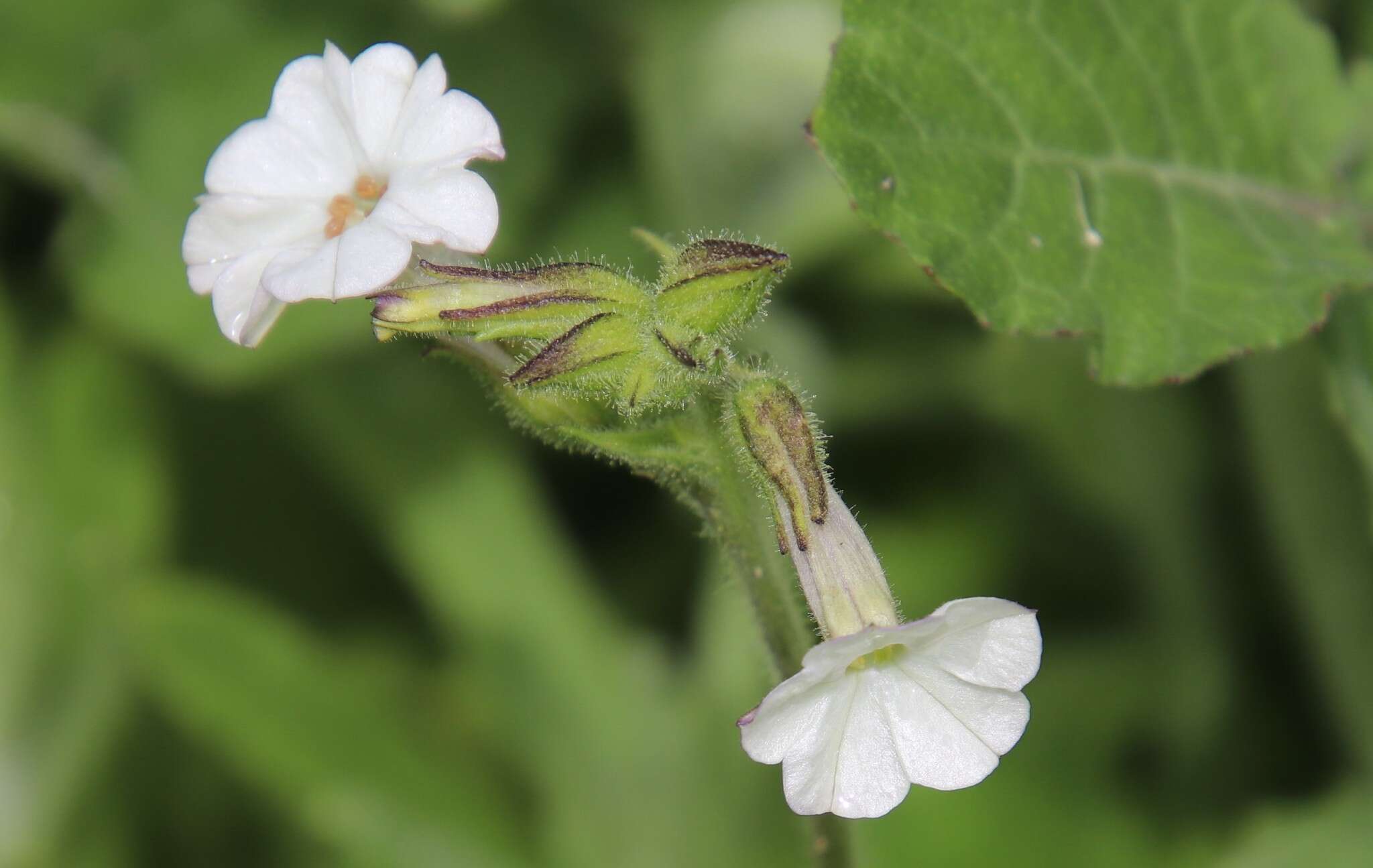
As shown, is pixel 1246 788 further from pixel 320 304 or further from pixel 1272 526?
pixel 320 304

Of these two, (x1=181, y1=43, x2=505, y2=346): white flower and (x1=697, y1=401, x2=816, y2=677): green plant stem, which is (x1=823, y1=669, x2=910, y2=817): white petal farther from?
(x1=181, y1=43, x2=505, y2=346): white flower

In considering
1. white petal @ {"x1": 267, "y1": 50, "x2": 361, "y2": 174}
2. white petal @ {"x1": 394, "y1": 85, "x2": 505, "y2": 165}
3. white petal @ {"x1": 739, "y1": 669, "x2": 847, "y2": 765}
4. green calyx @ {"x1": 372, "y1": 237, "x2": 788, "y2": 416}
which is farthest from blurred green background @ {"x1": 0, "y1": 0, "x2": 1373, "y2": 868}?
white petal @ {"x1": 739, "y1": 669, "x2": 847, "y2": 765}

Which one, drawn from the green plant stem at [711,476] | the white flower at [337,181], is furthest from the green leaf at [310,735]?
the white flower at [337,181]

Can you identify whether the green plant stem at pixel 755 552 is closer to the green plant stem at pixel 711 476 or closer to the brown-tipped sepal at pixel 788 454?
the green plant stem at pixel 711 476

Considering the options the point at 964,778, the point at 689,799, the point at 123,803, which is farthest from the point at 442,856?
the point at 964,778

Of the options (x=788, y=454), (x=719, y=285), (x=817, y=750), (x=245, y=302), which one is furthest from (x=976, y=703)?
(x=245, y=302)
